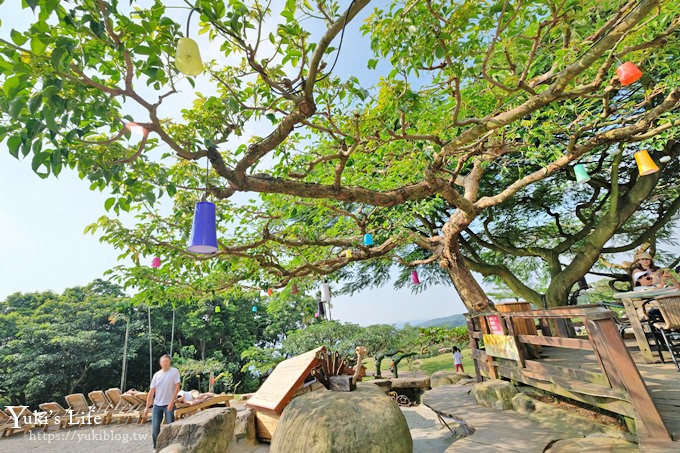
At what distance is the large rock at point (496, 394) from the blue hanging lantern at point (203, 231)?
4.59 meters

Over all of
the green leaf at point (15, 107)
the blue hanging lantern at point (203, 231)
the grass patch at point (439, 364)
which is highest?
the green leaf at point (15, 107)

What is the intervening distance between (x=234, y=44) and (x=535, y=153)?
4.98 m

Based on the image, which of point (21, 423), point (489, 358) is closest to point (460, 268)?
point (489, 358)

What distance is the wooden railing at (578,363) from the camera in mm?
2719

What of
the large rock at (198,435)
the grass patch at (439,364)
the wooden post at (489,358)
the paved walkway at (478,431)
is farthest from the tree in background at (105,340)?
the wooden post at (489,358)

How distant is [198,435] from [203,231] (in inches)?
174

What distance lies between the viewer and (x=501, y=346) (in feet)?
16.3

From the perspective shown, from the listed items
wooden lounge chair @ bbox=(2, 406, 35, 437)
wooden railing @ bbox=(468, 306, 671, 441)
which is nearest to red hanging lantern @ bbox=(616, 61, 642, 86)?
wooden railing @ bbox=(468, 306, 671, 441)

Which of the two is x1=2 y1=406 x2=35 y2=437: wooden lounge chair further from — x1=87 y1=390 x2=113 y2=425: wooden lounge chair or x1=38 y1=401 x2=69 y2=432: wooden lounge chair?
x1=87 y1=390 x2=113 y2=425: wooden lounge chair

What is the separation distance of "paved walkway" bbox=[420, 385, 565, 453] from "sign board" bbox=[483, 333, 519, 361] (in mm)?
810

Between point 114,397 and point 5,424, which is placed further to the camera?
point 114,397

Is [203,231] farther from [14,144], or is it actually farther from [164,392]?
[164,392]

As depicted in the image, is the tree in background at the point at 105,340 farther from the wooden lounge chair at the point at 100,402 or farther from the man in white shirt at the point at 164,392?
the man in white shirt at the point at 164,392

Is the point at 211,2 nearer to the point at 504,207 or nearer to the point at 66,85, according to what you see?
Result: the point at 66,85
